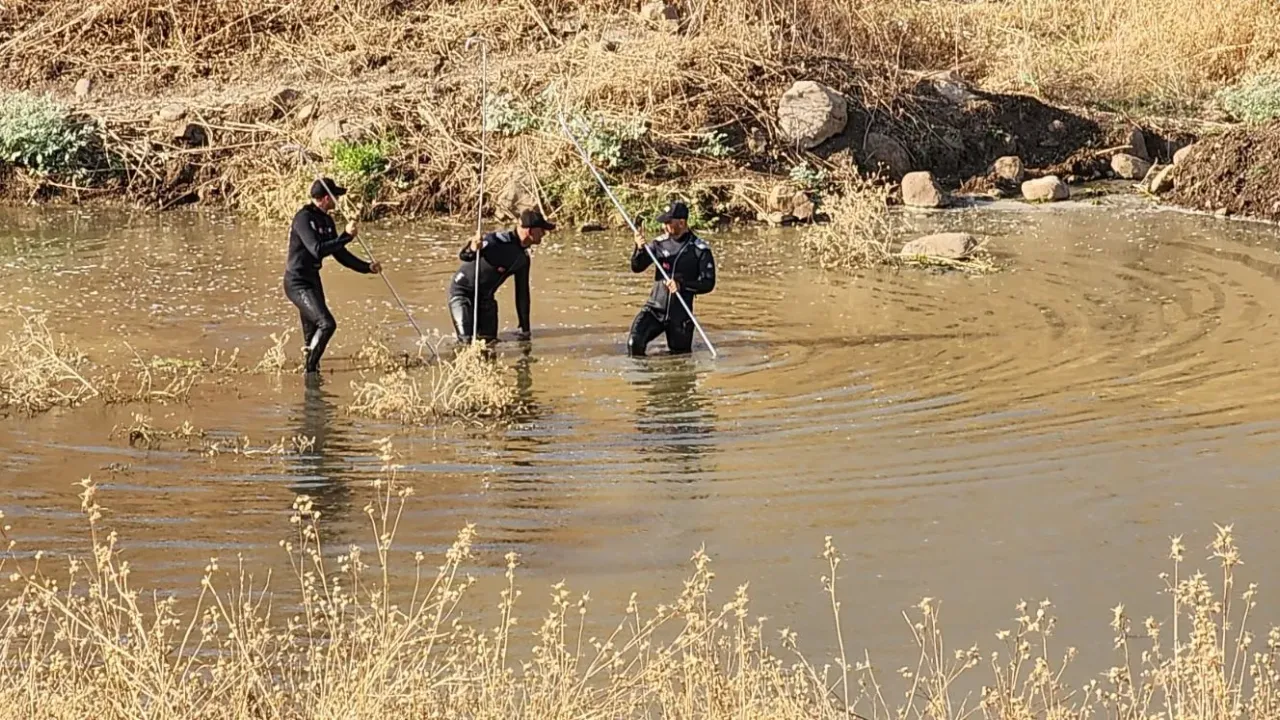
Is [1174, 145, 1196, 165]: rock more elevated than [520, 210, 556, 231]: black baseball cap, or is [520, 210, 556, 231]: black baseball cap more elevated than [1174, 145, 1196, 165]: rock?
[1174, 145, 1196, 165]: rock

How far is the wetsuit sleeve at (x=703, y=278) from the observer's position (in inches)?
575

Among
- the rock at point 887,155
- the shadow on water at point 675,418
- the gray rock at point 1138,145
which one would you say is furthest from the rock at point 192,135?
the gray rock at point 1138,145

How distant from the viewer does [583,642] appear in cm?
759

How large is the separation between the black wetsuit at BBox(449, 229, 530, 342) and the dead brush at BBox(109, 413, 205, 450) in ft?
11.9

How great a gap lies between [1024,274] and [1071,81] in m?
9.69

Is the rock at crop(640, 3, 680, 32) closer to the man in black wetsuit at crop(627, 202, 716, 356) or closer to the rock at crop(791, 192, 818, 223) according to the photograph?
the rock at crop(791, 192, 818, 223)

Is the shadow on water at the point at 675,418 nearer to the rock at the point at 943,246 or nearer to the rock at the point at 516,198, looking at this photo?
the rock at the point at 943,246

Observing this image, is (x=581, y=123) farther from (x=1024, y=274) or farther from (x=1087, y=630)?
(x=1087, y=630)

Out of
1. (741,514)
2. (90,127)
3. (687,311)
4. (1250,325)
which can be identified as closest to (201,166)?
(90,127)

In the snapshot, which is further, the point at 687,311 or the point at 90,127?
the point at 90,127

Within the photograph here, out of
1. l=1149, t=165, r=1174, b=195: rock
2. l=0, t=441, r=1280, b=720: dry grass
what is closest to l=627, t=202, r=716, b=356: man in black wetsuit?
l=0, t=441, r=1280, b=720: dry grass

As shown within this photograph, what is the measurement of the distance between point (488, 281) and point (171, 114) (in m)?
11.4

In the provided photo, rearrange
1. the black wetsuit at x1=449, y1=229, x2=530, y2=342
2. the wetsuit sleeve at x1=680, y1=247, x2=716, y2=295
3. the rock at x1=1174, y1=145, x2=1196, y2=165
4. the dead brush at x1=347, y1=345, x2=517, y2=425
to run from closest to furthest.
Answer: the dead brush at x1=347, y1=345, x2=517, y2=425, the wetsuit sleeve at x1=680, y1=247, x2=716, y2=295, the black wetsuit at x1=449, y1=229, x2=530, y2=342, the rock at x1=1174, y1=145, x2=1196, y2=165

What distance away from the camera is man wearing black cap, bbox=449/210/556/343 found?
1509 centimetres
